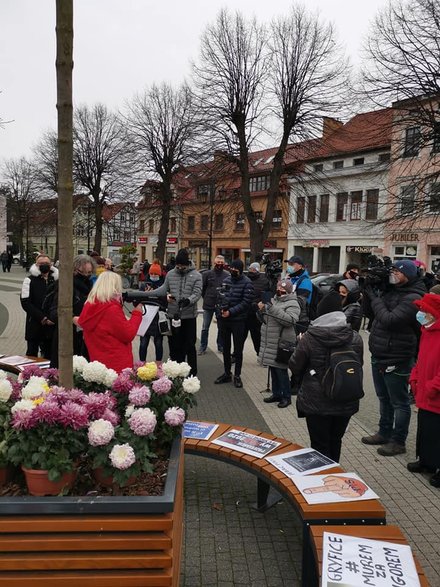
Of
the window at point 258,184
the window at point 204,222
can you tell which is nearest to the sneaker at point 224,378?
the window at point 258,184

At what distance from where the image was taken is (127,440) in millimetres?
2227

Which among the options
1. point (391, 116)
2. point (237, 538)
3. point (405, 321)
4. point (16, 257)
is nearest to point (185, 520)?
point (237, 538)

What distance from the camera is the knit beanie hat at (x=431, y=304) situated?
3.90 metres

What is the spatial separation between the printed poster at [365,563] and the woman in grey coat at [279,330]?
3645 millimetres

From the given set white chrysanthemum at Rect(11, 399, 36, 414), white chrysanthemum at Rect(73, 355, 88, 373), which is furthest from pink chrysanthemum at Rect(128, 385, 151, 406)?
white chrysanthemum at Rect(73, 355, 88, 373)

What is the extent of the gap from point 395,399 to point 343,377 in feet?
5.38

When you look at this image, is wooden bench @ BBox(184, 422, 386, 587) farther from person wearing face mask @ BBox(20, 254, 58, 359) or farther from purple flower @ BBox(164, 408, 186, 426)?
person wearing face mask @ BBox(20, 254, 58, 359)

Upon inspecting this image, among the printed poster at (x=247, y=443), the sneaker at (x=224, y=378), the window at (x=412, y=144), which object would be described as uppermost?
the window at (x=412, y=144)

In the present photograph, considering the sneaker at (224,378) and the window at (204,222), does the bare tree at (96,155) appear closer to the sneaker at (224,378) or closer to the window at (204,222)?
the window at (204,222)

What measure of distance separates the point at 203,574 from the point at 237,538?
1.42ft

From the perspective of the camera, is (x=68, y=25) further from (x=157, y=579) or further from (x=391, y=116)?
(x=391, y=116)

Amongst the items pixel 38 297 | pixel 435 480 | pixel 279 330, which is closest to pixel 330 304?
pixel 435 480

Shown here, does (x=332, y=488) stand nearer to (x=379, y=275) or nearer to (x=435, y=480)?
(x=435, y=480)

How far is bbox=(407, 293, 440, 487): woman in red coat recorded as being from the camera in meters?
3.89
